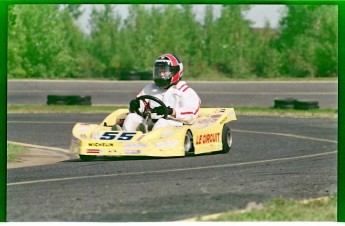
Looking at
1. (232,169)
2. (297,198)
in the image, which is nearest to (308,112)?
(232,169)


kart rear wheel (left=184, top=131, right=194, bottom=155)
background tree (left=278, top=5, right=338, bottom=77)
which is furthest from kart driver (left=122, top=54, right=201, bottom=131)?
background tree (left=278, top=5, right=338, bottom=77)

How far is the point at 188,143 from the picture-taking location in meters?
14.6

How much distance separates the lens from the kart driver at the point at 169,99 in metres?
14.8

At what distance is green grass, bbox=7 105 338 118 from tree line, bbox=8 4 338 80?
2.01 metres

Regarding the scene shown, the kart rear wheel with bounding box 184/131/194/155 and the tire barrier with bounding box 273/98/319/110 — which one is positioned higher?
the tire barrier with bounding box 273/98/319/110

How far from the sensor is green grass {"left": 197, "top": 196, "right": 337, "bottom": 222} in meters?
9.82

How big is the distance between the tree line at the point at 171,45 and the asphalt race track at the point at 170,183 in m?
12.1

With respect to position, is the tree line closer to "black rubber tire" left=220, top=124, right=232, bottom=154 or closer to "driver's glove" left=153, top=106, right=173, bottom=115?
"black rubber tire" left=220, top=124, right=232, bottom=154

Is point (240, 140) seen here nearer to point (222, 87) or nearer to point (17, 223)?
point (17, 223)

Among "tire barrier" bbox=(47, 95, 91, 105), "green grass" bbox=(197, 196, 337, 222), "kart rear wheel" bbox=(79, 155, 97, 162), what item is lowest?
"green grass" bbox=(197, 196, 337, 222)

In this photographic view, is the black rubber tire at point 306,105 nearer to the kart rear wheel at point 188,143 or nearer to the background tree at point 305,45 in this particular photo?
the background tree at point 305,45

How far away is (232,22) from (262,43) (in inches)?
53.4

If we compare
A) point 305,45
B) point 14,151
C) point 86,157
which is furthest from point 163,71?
point 305,45

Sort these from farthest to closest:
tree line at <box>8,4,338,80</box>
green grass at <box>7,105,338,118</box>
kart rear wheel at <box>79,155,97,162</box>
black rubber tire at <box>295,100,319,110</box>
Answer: tree line at <box>8,4,338,80</box> → black rubber tire at <box>295,100,319,110</box> → green grass at <box>7,105,338,118</box> → kart rear wheel at <box>79,155,97,162</box>
